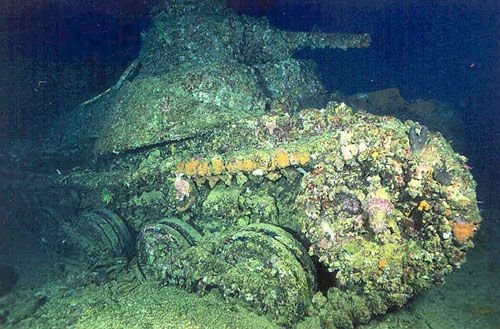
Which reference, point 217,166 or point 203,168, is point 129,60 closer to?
point 203,168

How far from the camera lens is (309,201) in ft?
11.8

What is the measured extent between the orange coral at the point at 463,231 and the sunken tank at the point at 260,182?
0.5 inches

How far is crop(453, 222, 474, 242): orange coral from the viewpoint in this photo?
3.15 metres

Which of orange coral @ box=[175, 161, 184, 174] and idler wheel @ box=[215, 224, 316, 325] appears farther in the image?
orange coral @ box=[175, 161, 184, 174]

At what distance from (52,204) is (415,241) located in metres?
7.02

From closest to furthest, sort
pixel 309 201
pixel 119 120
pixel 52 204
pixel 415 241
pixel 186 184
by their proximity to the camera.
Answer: pixel 415 241, pixel 309 201, pixel 186 184, pixel 119 120, pixel 52 204

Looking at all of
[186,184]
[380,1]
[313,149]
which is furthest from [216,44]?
[380,1]

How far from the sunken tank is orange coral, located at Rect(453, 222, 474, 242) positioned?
0.01 meters

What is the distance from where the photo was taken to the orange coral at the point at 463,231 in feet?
10.3

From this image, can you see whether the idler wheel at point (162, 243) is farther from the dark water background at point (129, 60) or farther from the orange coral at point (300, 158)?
the dark water background at point (129, 60)

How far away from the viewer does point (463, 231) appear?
3.15m

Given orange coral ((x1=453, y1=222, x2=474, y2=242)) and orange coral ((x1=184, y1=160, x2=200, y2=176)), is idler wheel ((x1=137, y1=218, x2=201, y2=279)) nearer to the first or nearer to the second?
orange coral ((x1=184, y1=160, x2=200, y2=176))

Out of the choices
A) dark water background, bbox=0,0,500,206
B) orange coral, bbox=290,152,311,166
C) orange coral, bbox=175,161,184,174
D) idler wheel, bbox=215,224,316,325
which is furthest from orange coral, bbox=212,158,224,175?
dark water background, bbox=0,0,500,206

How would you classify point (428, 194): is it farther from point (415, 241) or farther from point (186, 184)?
point (186, 184)
